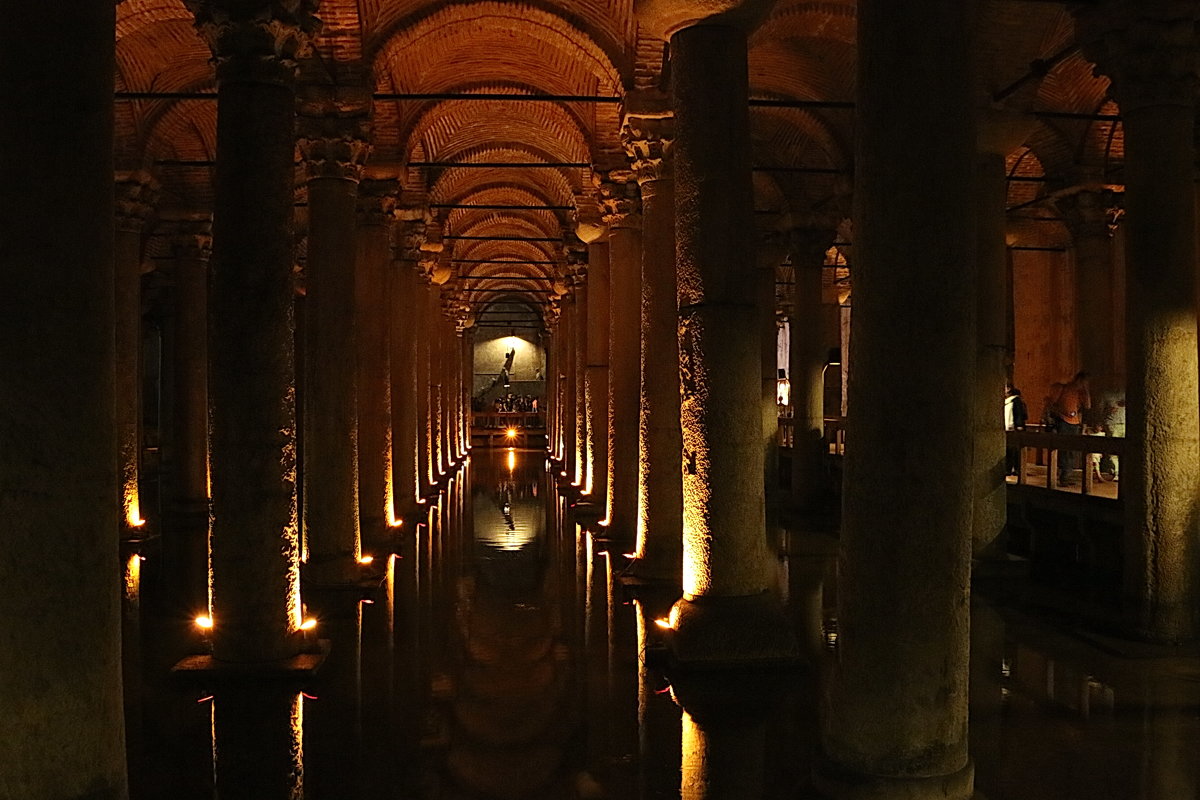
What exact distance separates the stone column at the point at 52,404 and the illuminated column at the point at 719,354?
4107mm

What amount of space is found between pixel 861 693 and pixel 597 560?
24.5 ft

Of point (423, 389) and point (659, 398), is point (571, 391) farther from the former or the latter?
point (659, 398)

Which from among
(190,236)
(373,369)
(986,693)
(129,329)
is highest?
(190,236)

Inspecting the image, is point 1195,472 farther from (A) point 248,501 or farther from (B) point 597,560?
(A) point 248,501

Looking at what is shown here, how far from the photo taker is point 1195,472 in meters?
7.75

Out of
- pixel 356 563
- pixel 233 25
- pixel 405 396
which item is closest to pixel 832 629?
pixel 356 563

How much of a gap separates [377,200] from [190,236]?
16.8ft

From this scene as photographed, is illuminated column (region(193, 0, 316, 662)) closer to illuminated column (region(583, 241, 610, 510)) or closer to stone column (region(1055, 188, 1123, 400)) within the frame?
illuminated column (region(583, 241, 610, 510))

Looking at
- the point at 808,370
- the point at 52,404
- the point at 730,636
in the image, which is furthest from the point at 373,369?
the point at 52,404

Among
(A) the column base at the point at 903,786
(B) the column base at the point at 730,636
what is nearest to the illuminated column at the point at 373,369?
(B) the column base at the point at 730,636

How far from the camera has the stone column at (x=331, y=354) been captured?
9289mm

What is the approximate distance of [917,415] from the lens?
3893 millimetres

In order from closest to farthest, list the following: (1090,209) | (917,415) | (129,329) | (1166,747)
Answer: (917,415) < (1166,747) < (129,329) < (1090,209)

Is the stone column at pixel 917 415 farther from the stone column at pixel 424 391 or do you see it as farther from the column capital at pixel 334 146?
the stone column at pixel 424 391
